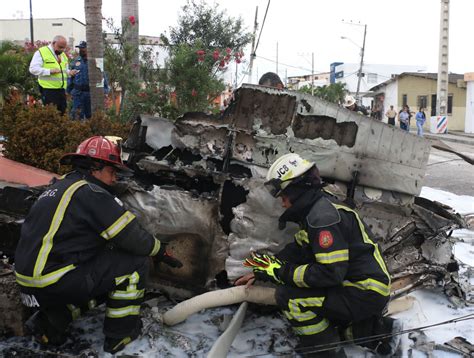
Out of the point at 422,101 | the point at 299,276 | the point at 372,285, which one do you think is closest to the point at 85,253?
the point at 299,276

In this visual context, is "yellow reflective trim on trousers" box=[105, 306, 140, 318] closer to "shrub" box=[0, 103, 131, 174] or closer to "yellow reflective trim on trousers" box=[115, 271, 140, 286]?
"yellow reflective trim on trousers" box=[115, 271, 140, 286]

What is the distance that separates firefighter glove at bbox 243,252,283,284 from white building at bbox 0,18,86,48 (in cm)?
4766

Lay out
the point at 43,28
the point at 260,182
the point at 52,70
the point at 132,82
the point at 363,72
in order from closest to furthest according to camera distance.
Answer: the point at 260,182 < the point at 52,70 < the point at 132,82 < the point at 43,28 < the point at 363,72

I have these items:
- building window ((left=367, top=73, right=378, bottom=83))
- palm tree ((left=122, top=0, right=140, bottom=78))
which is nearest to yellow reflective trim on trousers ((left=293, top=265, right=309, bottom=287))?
palm tree ((left=122, top=0, right=140, bottom=78))

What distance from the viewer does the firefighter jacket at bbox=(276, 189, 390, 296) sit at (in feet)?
8.93

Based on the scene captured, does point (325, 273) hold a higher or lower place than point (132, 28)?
lower

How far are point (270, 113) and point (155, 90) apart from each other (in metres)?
3.90

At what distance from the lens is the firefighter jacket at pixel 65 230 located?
9.10 feet

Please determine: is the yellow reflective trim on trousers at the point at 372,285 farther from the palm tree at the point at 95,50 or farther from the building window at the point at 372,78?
the building window at the point at 372,78

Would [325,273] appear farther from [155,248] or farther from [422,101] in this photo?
[422,101]

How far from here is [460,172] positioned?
10.9 metres

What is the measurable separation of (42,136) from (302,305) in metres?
4.13

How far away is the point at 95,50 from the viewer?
6727 mm

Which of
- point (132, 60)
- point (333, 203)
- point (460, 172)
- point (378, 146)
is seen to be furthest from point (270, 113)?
point (460, 172)
